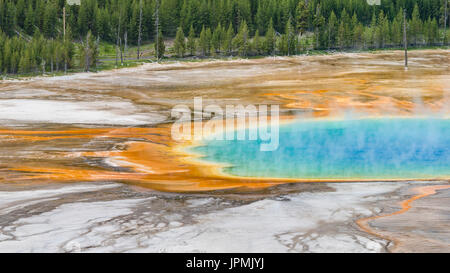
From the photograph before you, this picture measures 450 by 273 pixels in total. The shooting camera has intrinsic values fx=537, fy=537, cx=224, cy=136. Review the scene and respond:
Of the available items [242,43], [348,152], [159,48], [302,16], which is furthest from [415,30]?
[348,152]

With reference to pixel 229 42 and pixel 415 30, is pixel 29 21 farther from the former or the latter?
pixel 415 30

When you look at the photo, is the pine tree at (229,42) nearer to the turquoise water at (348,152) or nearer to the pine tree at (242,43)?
the pine tree at (242,43)

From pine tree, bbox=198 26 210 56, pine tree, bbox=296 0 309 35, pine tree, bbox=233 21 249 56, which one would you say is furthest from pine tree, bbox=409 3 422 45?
pine tree, bbox=198 26 210 56

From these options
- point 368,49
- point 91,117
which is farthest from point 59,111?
point 368,49

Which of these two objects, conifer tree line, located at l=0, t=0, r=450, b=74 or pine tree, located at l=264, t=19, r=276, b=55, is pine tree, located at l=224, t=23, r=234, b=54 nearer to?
conifer tree line, located at l=0, t=0, r=450, b=74

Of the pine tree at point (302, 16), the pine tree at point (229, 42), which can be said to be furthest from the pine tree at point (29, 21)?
the pine tree at point (302, 16)
